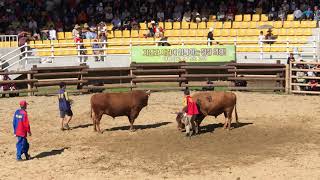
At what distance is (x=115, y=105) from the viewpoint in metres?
17.6

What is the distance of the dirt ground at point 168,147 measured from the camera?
1343 centimetres

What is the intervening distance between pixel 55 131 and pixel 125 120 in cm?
270

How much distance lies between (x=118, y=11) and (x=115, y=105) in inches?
736

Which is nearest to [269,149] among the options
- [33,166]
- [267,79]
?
[33,166]

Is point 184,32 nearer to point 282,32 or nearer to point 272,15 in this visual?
point 272,15

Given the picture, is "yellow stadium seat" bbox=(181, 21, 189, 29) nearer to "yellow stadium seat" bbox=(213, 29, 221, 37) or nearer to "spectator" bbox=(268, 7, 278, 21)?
"yellow stadium seat" bbox=(213, 29, 221, 37)

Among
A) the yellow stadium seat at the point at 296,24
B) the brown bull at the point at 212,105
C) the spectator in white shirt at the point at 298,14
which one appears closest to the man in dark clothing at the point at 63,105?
the brown bull at the point at 212,105

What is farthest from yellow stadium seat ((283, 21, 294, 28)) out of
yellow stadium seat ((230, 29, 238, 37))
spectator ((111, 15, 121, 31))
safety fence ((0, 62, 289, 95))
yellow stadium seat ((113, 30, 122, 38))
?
spectator ((111, 15, 121, 31))

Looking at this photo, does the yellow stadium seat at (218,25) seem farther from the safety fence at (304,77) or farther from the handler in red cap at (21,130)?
the handler in red cap at (21,130)

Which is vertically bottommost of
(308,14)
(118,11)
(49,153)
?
(49,153)

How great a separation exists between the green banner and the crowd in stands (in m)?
6.60

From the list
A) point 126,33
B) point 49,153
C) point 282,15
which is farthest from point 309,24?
point 49,153

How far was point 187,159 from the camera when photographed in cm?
1435

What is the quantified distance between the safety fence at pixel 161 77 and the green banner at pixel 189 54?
357mm
